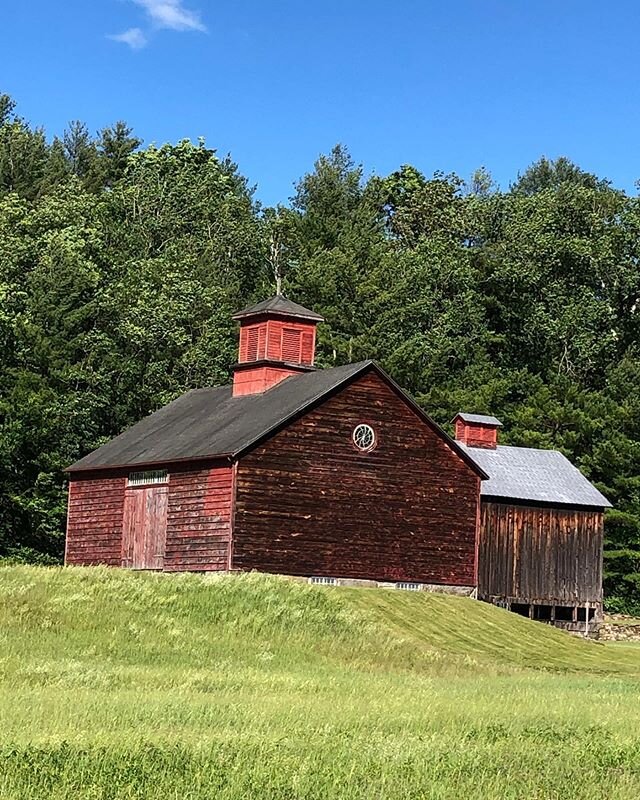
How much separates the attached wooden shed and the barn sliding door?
11.9m

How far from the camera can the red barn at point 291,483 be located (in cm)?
4381

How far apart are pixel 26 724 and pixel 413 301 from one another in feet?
193

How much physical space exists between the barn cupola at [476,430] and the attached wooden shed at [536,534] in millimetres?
38

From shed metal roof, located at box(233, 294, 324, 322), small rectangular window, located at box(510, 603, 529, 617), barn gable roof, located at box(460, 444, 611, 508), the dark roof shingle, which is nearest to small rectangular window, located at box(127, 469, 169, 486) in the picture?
the dark roof shingle

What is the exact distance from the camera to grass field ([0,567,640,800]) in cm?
1538

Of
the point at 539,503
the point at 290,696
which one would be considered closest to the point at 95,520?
the point at 539,503

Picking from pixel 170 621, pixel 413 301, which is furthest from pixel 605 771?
pixel 413 301

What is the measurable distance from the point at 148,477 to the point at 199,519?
3.61 meters

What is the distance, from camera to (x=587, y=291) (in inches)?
3081

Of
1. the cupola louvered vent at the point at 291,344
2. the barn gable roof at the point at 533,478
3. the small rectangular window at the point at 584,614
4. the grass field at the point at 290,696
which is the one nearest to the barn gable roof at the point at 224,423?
the cupola louvered vent at the point at 291,344

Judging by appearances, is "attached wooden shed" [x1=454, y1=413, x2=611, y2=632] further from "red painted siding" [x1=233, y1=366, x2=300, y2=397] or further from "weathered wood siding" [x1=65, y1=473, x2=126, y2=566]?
"weathered wood siding" [x1=65, y1=473, x2=126, y2=566]

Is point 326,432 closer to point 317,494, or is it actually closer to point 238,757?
point 317,494

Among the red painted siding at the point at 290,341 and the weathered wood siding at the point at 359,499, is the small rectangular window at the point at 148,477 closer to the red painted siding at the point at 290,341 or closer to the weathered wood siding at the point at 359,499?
the weathered wood siding at the point at 359,499

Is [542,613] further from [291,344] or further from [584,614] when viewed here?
[291,344]
